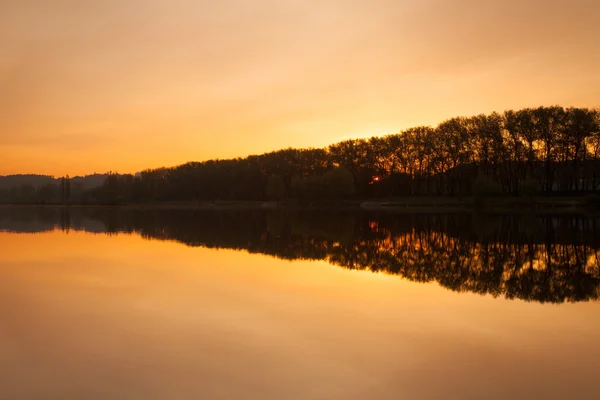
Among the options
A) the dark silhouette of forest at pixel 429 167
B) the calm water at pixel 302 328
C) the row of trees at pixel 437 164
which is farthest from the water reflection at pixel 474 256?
the row of trees at pixel 437 164

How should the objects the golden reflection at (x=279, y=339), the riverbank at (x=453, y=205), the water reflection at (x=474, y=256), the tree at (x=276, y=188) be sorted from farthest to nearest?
the tree at (x=276, y=188), the riverbank at (x=453, y=205), the water reflection at (x=474, y=256), the golden reflection at (x=279, y=339)

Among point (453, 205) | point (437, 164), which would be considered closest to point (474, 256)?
point (453, 205)

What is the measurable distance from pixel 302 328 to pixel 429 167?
302 feet

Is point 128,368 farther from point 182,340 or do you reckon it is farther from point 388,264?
point 388,264

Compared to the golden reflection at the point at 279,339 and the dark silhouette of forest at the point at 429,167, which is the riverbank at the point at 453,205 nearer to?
the dark silhouette of forest at the point at 429,167

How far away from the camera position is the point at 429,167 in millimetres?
98000

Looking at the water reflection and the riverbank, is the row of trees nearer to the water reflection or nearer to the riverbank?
the riverbank

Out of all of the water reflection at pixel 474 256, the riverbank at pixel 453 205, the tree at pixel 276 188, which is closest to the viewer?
the water reflection at pixel 474 256

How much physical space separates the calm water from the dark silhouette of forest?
61.3 metres

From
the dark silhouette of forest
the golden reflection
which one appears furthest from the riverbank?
the golden reflection

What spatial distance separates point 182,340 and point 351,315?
406 cm

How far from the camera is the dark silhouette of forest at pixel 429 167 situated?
78062 millimetres

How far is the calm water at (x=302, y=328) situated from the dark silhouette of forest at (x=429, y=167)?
2414 inches

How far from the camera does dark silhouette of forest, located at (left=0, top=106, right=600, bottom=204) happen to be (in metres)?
78.1
